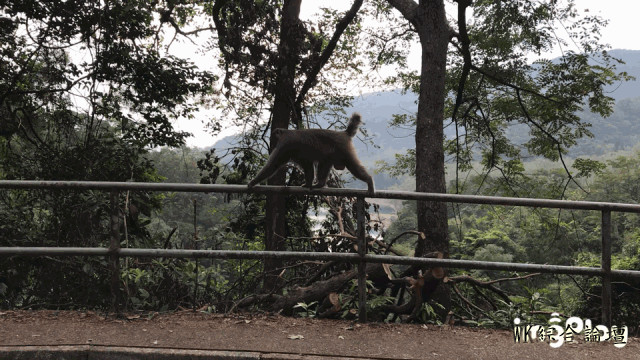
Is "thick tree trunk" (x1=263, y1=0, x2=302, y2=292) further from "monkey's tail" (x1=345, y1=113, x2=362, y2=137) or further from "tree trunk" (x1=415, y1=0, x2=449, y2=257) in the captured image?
"monkey's tail" (x1=345, y1=113, x2=362, y2=137)

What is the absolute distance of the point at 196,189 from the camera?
3.68 m

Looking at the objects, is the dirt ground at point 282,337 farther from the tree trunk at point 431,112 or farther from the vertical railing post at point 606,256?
the tree trunk at point 431,112

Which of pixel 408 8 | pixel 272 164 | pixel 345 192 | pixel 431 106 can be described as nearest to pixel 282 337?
pixel 345 192

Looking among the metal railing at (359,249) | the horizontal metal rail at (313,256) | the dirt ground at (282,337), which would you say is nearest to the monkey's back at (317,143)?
the metal railing at (359,249)

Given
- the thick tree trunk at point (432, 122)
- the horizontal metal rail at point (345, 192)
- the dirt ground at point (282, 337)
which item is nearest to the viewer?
the dirt ground at point (282, 337)

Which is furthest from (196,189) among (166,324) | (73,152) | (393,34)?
(393,34)

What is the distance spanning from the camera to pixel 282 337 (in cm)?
344

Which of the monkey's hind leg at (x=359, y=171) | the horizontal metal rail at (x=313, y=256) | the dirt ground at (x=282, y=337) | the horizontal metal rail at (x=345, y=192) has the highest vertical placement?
the monkey's hind leg at (x=359, y=171)

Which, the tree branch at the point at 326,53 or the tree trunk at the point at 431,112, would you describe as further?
the tree branch at the point at 326,53

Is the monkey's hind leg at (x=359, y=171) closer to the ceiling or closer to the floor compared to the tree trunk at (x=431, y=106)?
closer to the floor

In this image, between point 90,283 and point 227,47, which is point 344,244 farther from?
point 227,47

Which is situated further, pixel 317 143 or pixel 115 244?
pixel 317 143

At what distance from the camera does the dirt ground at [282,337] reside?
3.22 metres

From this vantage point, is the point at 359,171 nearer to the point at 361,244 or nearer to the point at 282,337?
the point at 361,244
